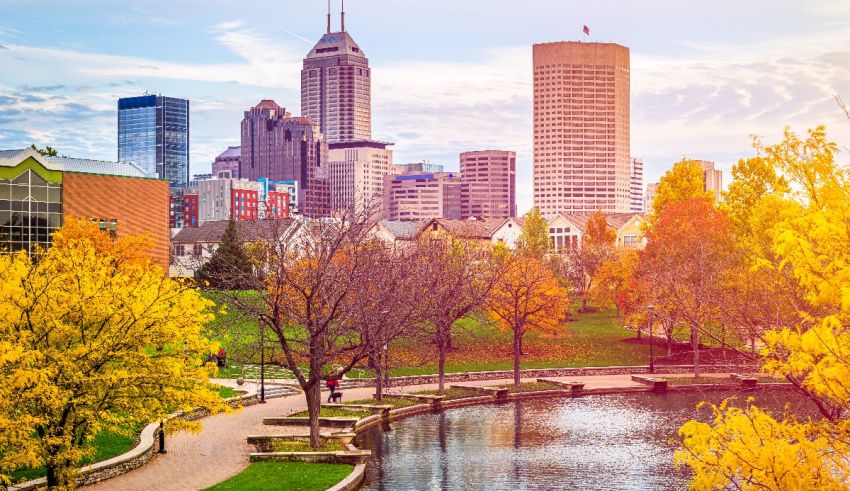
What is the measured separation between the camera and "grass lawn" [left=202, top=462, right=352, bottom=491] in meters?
33.3

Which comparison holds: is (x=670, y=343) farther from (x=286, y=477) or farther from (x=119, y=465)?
(x=119, y=465)

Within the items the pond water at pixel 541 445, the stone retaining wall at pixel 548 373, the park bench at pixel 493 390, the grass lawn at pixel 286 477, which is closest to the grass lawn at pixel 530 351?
the stone retaining wall at pixel 548 373

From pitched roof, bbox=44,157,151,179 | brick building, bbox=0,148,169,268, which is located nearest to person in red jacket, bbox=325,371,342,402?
brick building, bbox=0,148,169,268

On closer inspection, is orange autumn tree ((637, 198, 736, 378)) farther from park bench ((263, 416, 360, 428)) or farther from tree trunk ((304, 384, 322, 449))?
tree trunk ((304, 384, 322, 449))

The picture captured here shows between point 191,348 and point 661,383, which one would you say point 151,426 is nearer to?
point 191,348

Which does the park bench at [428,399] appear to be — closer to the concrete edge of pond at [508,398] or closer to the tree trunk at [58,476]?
the concrete edge of pond at [508,398]

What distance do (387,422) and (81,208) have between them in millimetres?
56276

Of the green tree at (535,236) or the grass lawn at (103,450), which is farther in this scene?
the green tree at (535,236)

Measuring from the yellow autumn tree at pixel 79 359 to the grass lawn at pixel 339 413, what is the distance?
48.5 ft

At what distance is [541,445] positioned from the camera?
42.6m

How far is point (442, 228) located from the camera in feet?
408

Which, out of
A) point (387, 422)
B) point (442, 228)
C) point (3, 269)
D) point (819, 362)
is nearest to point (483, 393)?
point (387, 422)

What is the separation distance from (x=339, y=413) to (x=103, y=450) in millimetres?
13556

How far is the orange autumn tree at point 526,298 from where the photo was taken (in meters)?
65.6
